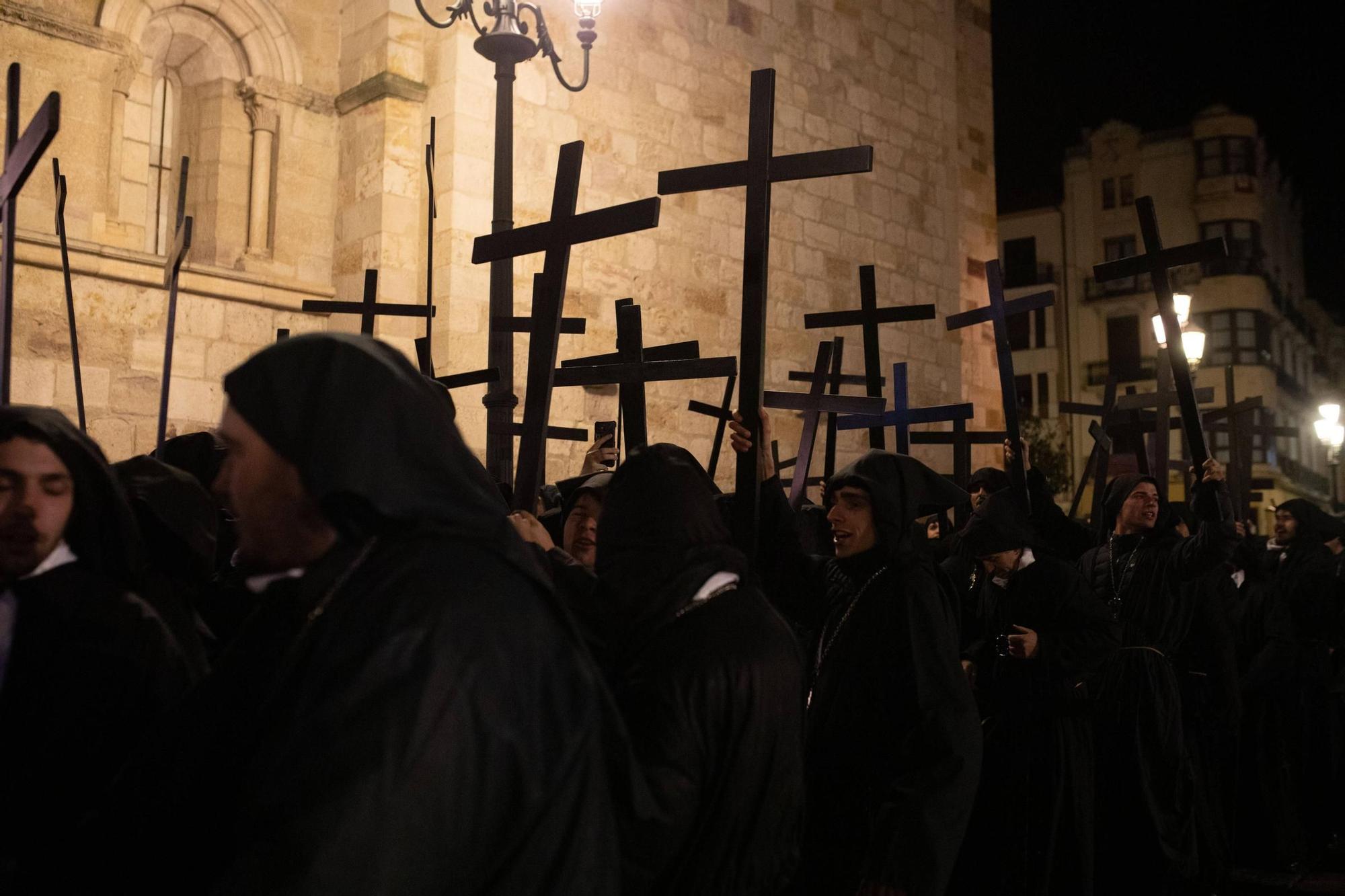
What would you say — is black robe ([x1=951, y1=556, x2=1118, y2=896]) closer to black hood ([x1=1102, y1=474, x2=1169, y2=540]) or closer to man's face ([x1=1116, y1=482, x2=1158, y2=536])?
man's face ([x1=1116, y1=482, x2=1158, y2=536])

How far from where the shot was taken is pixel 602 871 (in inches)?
67.4

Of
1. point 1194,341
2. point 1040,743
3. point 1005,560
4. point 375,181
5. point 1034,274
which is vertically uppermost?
point 1034,274

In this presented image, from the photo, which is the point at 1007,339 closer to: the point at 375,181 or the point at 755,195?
the point at 755,195

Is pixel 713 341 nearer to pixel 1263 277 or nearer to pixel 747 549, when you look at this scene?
pixel 747 549

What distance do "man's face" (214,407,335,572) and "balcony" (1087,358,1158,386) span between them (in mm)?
42470

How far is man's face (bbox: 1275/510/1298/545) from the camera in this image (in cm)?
987

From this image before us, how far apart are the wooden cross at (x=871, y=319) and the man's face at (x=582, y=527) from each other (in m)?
2.08

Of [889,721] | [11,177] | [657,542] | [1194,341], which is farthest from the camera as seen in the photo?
[1194,341]

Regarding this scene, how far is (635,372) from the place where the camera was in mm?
4766

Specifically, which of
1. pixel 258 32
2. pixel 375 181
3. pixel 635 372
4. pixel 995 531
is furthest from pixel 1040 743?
pixel 258 32

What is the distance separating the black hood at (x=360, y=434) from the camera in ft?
5.35

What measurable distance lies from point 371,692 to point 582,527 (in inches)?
121

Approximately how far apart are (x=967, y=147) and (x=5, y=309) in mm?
13526

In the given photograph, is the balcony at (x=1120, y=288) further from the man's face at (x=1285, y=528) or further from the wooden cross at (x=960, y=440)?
the wooden cross at (x=960, y=440)
